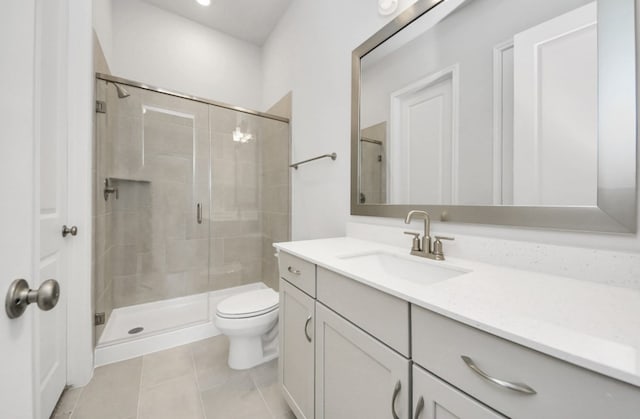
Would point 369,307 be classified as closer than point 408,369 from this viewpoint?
No

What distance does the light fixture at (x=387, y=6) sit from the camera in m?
1.24

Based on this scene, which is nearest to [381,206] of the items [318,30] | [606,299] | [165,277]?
[606,299]

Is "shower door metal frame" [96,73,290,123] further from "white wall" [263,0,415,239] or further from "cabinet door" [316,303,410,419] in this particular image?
"cabinet door" [316,303,410,419]

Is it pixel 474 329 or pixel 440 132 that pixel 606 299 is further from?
pixel 440 132

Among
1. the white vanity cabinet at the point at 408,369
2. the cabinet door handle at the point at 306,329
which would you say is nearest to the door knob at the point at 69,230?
the white vanity cabinet at the point at 408,369

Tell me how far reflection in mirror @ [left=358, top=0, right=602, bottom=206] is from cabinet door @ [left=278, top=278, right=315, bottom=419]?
69 cm

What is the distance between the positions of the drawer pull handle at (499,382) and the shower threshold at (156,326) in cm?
190

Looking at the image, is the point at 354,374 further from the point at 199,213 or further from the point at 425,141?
the point at 199,213

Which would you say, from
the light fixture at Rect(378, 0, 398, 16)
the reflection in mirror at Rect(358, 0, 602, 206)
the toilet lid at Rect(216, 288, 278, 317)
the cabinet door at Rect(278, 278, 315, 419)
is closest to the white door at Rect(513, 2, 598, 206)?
the reflection in mirror at Rect(358, 0, 602, 206)

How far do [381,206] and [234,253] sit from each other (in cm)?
187

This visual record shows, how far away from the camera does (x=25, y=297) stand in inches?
15.4

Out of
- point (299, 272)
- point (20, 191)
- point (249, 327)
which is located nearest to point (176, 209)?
point (249, 327)

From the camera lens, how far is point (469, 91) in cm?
97

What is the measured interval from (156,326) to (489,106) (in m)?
2.54
